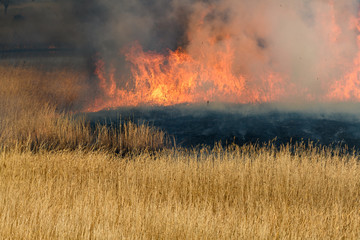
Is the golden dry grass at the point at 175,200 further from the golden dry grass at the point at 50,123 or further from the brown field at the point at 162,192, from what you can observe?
the golden dry grass at the point at 50,123

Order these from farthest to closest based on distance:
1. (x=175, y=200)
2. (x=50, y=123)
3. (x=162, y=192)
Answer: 1. (x=50, y=123)
2. (x=162, y=192)
3. (x=175, y=200)

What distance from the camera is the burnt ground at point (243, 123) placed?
35.2 metres

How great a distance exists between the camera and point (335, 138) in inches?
1401

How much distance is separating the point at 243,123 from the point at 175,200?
26760 millimetres

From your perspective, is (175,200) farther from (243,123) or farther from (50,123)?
(243,123)

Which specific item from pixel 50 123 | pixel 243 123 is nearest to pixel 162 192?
pixel 50 123

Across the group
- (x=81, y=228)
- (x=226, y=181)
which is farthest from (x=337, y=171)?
(x=81, y=228)

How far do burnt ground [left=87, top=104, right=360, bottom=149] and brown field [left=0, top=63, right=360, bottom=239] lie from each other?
29.2 ft

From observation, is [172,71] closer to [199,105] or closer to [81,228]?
[199,105]

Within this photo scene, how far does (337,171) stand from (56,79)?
3635cm

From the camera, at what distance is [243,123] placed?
38.4 m

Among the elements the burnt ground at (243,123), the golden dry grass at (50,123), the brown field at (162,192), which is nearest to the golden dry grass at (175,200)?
the brown field at (162,192)

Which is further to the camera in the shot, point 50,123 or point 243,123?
point 243,123

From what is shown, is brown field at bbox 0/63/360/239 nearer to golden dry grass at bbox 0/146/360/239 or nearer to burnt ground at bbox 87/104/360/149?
golden dry grass at bbox 0/146/360/239
